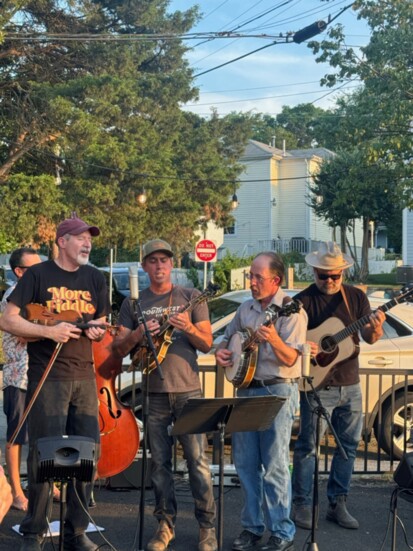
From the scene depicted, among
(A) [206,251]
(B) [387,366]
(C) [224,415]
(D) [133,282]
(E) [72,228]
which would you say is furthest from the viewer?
(A) [206,251]

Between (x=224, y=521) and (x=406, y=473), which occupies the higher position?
(x=406, y=473)

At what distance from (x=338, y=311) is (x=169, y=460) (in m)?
1.68

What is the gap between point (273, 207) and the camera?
47.3 metres

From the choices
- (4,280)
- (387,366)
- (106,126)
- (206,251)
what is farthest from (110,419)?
(106,126)

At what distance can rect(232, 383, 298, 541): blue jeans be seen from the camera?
15.9ft

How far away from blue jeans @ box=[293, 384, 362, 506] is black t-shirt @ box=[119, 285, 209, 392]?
0.98 meters

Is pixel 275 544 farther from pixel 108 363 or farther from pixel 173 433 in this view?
pixel 108 363

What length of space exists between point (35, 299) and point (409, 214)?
3116 cm

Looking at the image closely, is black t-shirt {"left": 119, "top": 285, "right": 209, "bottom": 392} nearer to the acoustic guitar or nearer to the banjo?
the banjo

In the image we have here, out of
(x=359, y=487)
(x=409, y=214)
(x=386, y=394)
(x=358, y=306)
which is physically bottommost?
(x=359, y=487)

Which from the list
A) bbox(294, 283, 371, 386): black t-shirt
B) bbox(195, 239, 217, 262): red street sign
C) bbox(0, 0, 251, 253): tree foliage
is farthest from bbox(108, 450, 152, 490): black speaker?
bbox(195, 239, 217, 262): red street sign

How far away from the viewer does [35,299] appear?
4.64 meters

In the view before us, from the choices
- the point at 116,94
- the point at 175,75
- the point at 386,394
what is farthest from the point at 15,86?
the point at 386,394

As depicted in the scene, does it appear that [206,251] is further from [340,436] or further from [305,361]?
[305,361]
